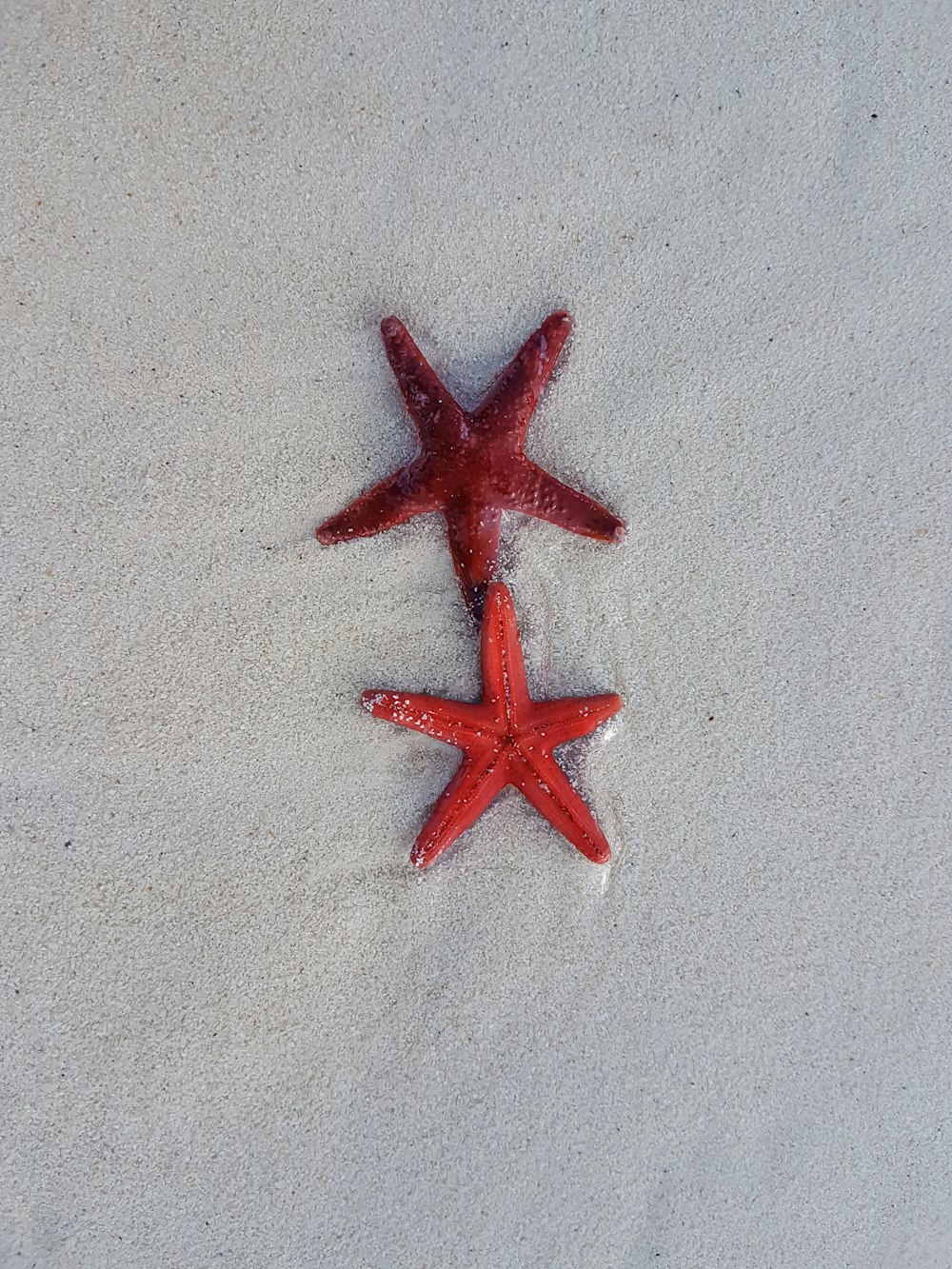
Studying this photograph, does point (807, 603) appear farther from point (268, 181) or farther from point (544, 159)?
point (268, 181)

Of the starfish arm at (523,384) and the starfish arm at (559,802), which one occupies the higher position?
the starfish arm at (523,384)

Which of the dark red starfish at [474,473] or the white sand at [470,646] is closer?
the dark red starfish at [474,473]

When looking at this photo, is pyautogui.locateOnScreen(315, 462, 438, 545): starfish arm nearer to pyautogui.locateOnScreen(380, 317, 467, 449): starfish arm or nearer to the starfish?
pyautogui.locateOnScreen(380, 317, 467, 449): starfish arm

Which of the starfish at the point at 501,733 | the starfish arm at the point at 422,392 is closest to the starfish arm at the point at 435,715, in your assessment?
the starfish at the point at 501,733

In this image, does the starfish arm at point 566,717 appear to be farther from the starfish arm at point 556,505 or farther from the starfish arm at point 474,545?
the starfish arm at point 556,505

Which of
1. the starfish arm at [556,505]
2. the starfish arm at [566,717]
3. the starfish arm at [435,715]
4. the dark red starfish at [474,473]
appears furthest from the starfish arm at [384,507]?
the starfish arm at [566,717]

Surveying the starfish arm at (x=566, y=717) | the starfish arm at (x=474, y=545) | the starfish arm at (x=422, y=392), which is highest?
the starfish arm at (x=422, y=392)

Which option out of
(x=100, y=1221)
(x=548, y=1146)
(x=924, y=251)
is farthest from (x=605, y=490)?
(x=100, y=1221)
